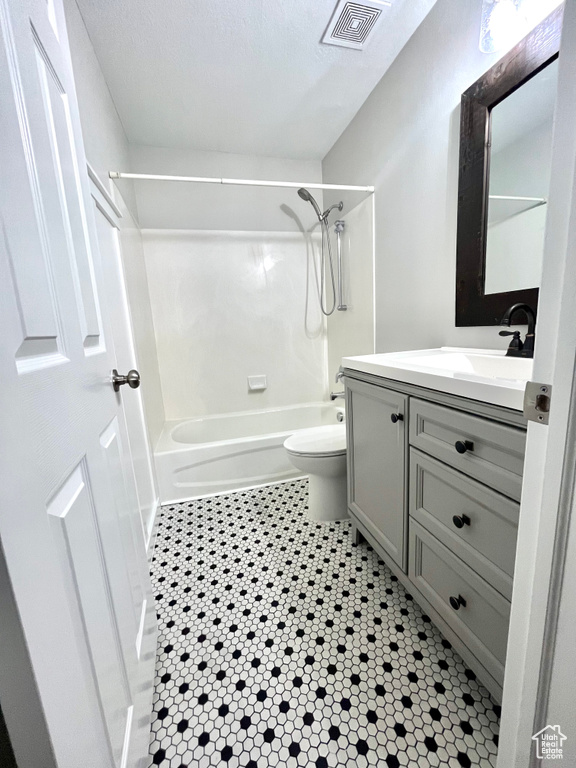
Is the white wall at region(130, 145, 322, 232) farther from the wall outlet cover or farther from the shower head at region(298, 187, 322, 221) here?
the wall outlet cover

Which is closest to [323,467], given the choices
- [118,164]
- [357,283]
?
[357,283]

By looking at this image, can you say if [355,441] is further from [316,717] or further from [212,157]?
[212,157]

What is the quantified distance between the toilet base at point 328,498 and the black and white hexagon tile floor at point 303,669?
6.9 inches

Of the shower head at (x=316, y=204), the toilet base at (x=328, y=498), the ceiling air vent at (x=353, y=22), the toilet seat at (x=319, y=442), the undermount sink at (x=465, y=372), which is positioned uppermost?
the ceiling air vent at (x=353, y=22)

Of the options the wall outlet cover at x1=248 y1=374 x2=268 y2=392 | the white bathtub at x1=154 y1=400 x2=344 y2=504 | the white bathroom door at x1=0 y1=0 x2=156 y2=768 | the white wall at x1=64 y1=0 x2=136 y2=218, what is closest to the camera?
the white bathroom door at x1=0 y1=0 x2=156 y2=768

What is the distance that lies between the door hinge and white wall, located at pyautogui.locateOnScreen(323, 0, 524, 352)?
85 centimetres

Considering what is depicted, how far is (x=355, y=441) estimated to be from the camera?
1346mm

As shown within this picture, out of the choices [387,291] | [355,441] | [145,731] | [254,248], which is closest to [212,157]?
[254,248]

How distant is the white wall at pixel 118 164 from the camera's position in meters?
1.17

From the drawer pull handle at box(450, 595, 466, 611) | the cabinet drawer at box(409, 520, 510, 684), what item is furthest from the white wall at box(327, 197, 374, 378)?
the drawer pull handle at box(450, 595, 466, 611)

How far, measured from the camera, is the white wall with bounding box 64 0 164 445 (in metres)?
1.17

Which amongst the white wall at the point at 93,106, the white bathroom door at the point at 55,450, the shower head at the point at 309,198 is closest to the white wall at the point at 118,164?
the white wall at the point at 93,106

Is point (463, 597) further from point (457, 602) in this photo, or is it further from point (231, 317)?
point (231, 317)

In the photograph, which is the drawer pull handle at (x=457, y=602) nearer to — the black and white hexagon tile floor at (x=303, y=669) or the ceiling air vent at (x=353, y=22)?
the black and white hexagon tile floor at (x=303, y=669)
